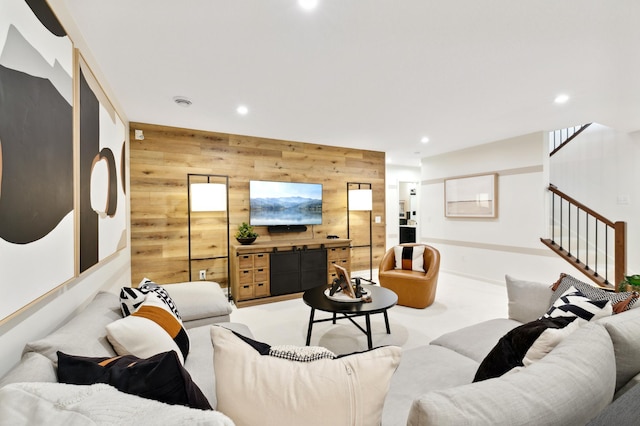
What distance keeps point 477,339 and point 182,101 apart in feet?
11.1

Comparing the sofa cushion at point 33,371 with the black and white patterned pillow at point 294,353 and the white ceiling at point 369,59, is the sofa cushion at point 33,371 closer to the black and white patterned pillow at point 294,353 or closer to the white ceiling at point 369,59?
the black and white patterned pillow at point 294,353

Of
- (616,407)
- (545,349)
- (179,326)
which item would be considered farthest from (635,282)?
(179,326)

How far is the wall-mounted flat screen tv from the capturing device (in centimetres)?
445

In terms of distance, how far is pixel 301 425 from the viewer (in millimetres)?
664

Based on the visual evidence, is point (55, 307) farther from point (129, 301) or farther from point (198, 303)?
point (198, 303)

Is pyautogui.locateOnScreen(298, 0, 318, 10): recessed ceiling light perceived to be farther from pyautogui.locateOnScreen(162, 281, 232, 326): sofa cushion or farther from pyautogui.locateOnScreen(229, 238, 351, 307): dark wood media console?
pyautogui.locateOnScreen(229, 238, 351, 307): dark wood media console

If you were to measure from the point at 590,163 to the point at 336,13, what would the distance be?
498 cm

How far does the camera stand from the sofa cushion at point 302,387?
26.8 inches

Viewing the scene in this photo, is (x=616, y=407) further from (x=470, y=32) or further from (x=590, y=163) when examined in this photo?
(x=590, y=163)

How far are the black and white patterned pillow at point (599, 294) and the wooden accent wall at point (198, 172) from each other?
352cm

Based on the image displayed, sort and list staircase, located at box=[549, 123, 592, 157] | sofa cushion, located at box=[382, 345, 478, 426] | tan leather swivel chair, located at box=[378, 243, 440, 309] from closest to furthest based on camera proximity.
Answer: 1. sofa cushion, located at box=[382, 345, 478, 426]
2. tan leather swivel chair, located at box=[378, 243, 440, 309]
3. staircase, located at box=[549, 123, 592, 157]

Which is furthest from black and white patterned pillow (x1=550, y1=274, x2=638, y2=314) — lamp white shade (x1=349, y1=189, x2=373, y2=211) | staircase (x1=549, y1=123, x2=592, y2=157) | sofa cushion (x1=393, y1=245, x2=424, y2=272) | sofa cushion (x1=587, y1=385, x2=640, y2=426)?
staircase (x1=549, y1=123, x2=592, y2=157)

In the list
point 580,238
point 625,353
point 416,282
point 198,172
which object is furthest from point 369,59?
point 580,238

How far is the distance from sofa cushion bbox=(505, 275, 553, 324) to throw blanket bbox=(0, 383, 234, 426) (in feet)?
7.18
